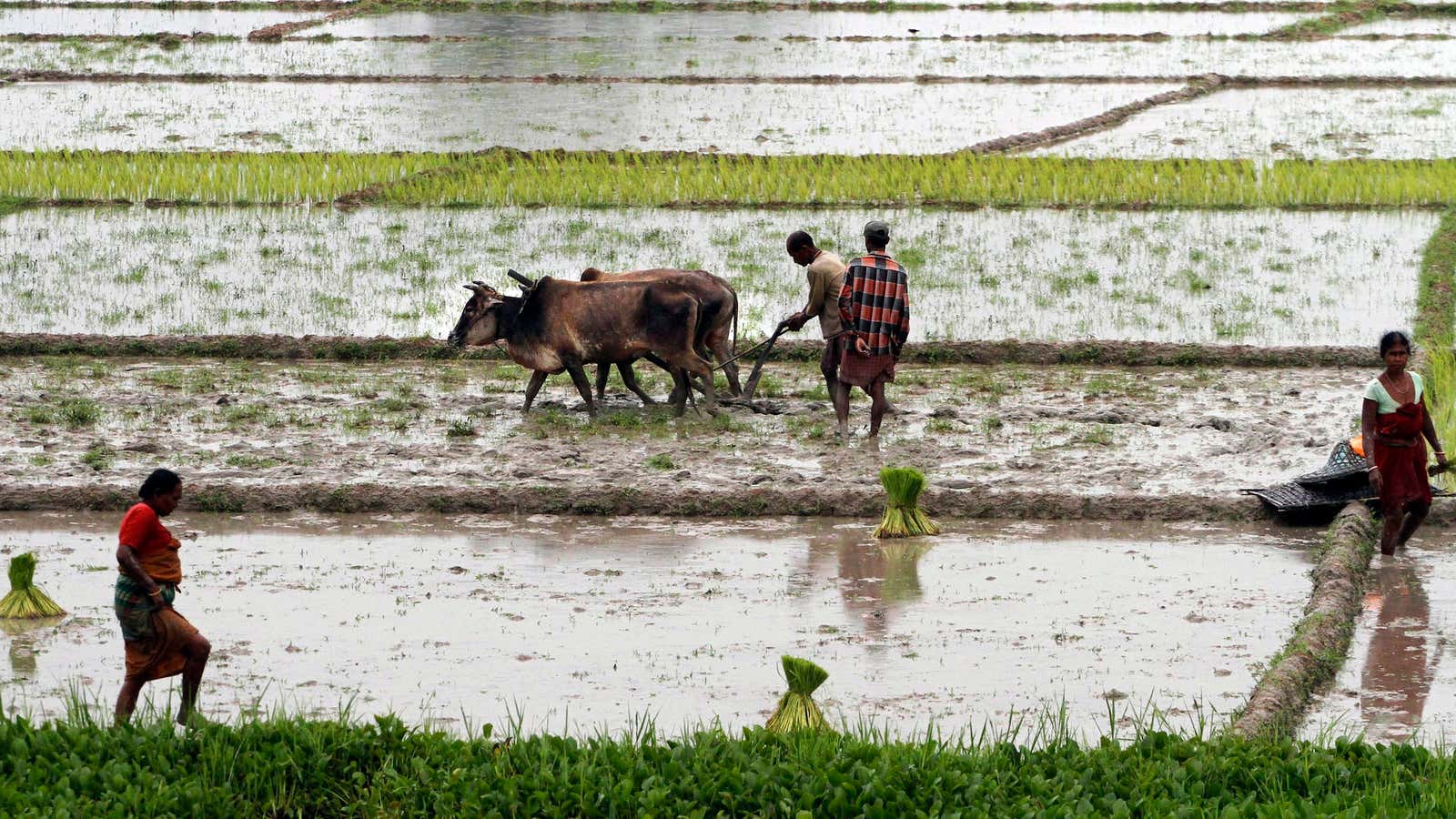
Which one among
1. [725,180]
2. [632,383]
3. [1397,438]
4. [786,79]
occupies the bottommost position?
[632,383]

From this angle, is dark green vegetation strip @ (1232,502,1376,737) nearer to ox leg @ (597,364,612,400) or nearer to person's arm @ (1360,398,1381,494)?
person's arm @ (1360,398,1381,494)

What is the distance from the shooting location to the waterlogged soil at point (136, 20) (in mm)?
24859

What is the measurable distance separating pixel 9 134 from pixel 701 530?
12.5 meters

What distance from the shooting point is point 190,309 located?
40.9 feet

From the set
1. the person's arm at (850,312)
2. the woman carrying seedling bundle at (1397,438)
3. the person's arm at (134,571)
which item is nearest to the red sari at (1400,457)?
the woman carrying seedling bundle at (1397,438)

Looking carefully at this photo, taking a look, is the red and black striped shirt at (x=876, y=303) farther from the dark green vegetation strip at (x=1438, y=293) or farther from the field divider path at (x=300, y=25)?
the field divider path at (x=300, y=25)

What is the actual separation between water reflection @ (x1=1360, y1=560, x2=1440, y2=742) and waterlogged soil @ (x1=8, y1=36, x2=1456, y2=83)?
14177 millimetres

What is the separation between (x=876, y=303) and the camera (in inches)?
367

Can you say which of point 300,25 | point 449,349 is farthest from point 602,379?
point 300,25

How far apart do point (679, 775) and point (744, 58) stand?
18410mm

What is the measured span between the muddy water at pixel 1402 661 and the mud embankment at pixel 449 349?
10.7 ft

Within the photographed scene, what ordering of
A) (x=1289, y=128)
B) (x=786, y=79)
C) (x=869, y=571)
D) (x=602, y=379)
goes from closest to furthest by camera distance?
(x=869, y=571) → (x=602, y=379) → (x=1289, y=128) → (x=786, y=79)

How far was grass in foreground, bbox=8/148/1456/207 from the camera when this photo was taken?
48.6 ft

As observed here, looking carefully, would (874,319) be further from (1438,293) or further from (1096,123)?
(1096,123)
